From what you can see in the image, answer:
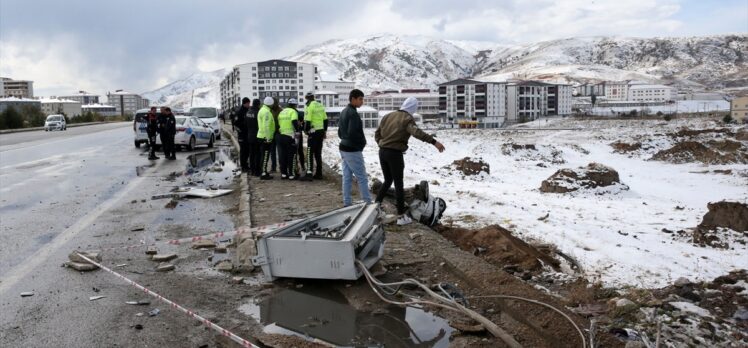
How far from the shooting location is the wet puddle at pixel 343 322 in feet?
15.1

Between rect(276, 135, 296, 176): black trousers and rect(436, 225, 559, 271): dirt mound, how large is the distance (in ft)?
18.4

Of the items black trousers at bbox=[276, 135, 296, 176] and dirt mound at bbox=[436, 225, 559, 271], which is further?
black trousers at bbox=[276, 135, 296, 176]

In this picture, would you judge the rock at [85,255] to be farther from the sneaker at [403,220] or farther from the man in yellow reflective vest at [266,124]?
the man in yellow reflective vest at [266,124]

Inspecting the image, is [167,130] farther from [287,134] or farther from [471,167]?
[471,167]

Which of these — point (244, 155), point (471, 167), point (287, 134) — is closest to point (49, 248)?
point (287, 134)

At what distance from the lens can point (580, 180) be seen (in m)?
18.1

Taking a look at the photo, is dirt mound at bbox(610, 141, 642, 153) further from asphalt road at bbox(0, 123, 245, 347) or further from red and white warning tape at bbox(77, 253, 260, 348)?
red and white warning tape at bbox(77, 253, 260, 348)

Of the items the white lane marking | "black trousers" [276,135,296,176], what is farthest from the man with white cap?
"black trousers" [276,135,296,176]

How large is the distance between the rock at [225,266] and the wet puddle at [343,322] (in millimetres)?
1082

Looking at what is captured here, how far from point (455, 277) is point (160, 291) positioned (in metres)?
2.82

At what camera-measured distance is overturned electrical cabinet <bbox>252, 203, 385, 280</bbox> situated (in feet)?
18.2

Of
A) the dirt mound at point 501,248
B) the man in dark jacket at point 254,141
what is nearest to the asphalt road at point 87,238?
the man in dark jacket at point 254,141

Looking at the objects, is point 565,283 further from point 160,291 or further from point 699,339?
point 160,291

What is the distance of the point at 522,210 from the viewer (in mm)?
11555
